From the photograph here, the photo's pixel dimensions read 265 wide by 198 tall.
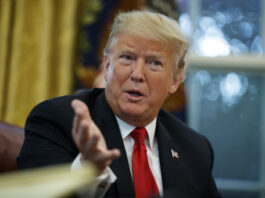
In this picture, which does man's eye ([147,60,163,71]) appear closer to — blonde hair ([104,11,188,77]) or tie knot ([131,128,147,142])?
blonde hair ([104,11,188,77])

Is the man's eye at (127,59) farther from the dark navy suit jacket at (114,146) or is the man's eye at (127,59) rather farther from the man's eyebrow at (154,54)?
the dark navy suit jacket at (114,146)

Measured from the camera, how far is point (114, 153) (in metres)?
1.12

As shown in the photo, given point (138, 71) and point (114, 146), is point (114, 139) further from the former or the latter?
point (138, 71)

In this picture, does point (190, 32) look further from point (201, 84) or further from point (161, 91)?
point (161, 91)

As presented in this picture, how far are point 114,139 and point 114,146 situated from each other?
0.11ft

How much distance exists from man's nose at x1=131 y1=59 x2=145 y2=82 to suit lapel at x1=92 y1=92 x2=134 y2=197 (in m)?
0.17

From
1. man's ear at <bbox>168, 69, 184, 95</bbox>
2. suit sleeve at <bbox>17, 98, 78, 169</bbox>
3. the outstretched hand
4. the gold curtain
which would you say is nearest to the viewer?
the outstretched hand

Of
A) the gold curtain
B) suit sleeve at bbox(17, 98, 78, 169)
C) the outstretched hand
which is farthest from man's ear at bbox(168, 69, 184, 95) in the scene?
the gold curtain

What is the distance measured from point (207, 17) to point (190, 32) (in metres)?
0.25

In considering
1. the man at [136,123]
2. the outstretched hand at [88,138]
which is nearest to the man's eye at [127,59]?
the man at [136,123]

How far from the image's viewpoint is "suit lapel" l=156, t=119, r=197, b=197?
1.75 m

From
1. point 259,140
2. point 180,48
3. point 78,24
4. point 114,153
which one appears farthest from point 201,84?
point 114,153

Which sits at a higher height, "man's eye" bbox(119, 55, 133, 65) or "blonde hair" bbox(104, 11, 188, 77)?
"blonde hair" bbox(104, 11, 188, 77)

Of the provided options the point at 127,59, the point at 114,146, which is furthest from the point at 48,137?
the point at 127,59
